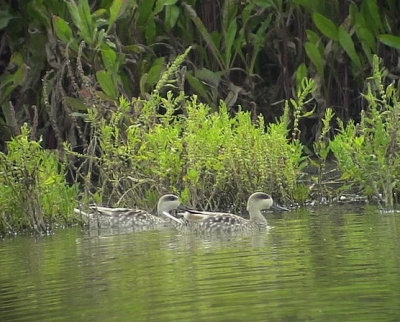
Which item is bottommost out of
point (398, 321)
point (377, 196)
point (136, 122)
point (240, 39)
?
point (398, 321)

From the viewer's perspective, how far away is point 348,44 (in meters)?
18.7

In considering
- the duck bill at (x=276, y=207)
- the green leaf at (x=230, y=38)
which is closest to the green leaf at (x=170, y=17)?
the green leaf at (x=230, y=38)

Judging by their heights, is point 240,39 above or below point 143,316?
above

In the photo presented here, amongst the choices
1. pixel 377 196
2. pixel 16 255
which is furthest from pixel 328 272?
pixel 377 196

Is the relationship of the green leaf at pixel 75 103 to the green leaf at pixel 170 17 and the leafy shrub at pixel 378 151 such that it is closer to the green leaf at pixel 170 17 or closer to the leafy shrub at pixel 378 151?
the green leaf at pixel 170 17

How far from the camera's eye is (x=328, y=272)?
1006cm

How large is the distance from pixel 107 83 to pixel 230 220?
3783 mm

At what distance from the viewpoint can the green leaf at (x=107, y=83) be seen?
1741cm

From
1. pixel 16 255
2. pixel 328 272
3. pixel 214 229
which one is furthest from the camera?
pixel 214 229

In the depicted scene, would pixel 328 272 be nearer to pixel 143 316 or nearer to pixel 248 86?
pixel 143 316

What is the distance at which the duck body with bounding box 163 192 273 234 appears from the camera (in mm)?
13969

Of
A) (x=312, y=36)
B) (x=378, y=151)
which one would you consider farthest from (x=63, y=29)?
(x=378, y=151)

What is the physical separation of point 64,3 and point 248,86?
2.51 meters

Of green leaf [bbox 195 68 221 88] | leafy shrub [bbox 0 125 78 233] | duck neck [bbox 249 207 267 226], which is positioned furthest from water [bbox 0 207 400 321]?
green leaf [bbox 195 68 221 88]
